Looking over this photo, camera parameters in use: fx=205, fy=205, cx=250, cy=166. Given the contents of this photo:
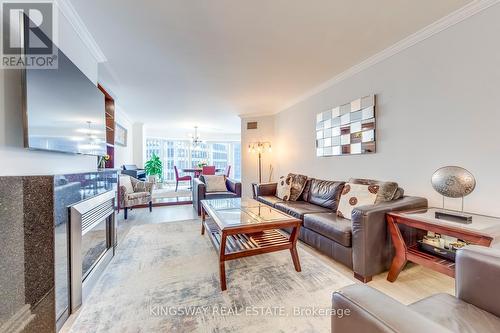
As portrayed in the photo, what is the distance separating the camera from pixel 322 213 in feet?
8.73

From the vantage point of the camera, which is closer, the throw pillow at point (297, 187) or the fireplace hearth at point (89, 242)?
the fireplace hearth at point (89, 242)

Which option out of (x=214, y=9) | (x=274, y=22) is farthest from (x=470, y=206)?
(x=214, y=9)

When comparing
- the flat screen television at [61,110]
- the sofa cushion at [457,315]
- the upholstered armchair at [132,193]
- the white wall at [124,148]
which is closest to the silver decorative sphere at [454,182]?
the sofa cushion at [457,315]

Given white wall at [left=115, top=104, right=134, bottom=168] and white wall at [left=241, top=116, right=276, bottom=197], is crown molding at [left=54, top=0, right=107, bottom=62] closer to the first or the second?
A: white wall at [left=115, top=104, right=134, bottom=168]

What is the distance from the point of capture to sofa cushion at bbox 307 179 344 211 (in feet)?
9.75

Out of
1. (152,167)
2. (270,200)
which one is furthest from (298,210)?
(152,167)

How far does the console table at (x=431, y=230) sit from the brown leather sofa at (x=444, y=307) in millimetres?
514

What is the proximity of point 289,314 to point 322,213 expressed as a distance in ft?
4.75

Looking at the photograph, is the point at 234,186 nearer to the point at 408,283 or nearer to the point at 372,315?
the point at 408,283

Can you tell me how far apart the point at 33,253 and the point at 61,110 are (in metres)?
1.05

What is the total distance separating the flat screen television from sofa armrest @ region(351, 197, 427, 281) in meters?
2.53

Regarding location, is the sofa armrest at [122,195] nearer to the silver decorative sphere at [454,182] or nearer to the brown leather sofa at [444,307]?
the brown leather sofa at [444,307]

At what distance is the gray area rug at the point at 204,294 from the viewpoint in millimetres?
1359

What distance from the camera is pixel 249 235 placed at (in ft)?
7.63
